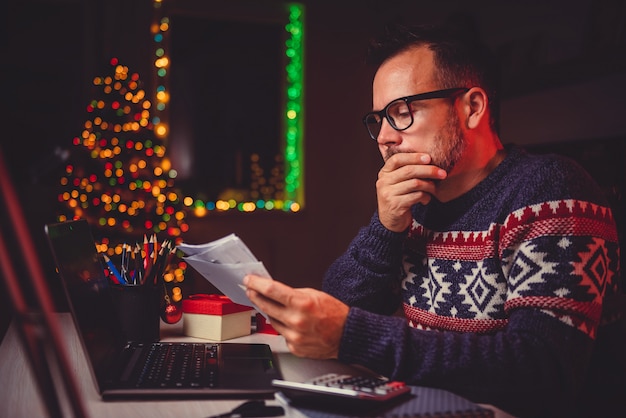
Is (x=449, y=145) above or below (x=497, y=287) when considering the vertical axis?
above

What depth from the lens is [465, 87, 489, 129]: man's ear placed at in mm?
1444

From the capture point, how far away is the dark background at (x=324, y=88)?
2.71m

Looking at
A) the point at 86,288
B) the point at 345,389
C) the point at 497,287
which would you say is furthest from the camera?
the point at 497,287

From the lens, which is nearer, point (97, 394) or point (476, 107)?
point (97, 394)

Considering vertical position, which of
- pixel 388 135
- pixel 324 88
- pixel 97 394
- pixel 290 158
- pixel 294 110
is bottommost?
pixel 97 394

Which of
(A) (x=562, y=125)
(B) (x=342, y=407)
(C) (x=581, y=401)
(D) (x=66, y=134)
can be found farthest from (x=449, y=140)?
(D) (x=66, y=134)

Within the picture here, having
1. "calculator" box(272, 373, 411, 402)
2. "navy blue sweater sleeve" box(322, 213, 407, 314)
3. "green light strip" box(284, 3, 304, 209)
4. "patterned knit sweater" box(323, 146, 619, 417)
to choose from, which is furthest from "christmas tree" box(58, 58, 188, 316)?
"calculator" box(272, 373, 411, 402)

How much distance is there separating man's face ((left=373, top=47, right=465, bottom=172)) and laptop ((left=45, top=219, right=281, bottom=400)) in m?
0.58

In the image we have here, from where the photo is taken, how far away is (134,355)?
1145 millimetres

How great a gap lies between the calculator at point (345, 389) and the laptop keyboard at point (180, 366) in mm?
156

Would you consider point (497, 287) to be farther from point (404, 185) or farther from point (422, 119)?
point (422, 119)

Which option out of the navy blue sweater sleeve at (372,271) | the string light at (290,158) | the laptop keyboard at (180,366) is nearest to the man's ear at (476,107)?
the navy blue sweater sleeve at (372,271)

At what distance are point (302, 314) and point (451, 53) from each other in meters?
0.82

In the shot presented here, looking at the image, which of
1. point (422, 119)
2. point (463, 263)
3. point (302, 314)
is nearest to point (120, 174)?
point (422, 119)
